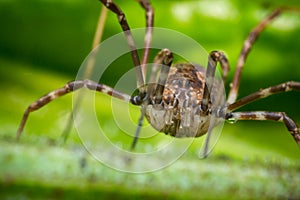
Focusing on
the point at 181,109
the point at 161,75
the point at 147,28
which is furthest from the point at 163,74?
the point at 147,28

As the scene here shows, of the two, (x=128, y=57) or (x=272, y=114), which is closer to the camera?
(x=272, y=114)

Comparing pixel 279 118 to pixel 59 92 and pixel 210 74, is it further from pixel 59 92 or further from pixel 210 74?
pixel 59 92

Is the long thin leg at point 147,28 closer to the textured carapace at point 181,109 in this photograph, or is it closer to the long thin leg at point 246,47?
the textured carapace at point 181,109

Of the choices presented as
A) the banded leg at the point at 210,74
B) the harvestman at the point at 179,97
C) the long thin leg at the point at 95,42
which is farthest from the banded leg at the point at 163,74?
the long thin leg at the point at 95,42

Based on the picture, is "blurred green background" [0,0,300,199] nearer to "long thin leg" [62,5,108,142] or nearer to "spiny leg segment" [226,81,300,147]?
"long thin leg" [62,5,108,142]

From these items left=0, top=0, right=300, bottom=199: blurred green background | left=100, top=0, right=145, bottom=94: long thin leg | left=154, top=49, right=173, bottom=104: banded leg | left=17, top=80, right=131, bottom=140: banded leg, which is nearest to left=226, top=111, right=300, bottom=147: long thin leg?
left=0, top=0, right=300, bottom=199: blurred green background

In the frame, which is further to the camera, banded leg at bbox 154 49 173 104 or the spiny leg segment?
banded leg at bbox 154 49 173 104
